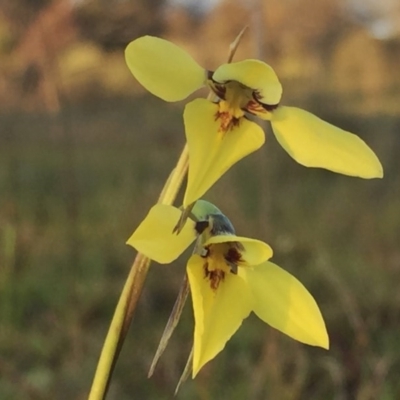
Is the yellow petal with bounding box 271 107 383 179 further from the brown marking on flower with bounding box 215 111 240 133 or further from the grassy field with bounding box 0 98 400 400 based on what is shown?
the grassy field with bounding box 0 98 400 400

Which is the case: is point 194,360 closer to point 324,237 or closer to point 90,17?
point 90,17

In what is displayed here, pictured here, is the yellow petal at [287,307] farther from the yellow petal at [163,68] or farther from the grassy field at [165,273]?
the grassy field at [165,273]

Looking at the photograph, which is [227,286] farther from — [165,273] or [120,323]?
[165,273]

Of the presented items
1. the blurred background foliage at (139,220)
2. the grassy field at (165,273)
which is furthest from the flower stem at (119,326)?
the grassy field at (165,273)

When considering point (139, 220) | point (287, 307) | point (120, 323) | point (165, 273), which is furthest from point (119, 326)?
point (139, 220)

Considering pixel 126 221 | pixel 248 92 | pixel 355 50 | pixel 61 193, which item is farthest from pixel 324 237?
pixel 355 50

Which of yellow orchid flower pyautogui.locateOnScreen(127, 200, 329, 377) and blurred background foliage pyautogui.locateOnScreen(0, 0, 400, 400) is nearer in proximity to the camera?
yellow orchid flower pyautogui.locateOnScreen(127, 200, 329, 377)

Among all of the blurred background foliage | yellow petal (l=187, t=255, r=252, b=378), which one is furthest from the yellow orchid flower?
the blurred background foliage
